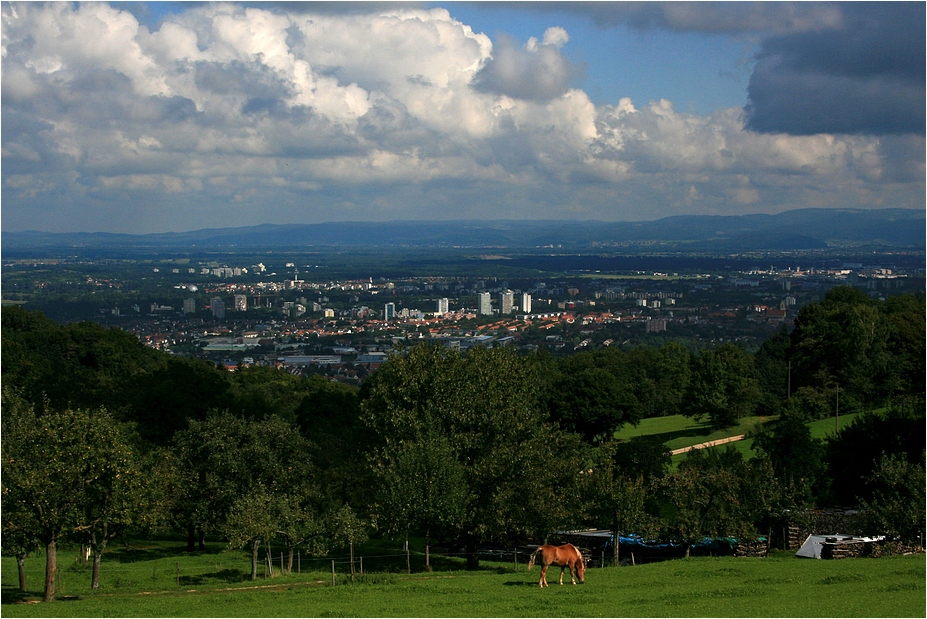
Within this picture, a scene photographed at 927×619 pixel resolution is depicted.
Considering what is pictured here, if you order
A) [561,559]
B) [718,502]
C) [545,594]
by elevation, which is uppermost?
[561,559]

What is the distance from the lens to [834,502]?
3656 cm

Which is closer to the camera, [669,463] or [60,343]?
[669,463]

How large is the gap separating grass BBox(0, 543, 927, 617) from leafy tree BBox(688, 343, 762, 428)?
36916mm

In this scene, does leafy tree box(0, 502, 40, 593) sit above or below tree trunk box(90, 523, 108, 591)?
above

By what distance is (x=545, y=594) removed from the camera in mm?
19906

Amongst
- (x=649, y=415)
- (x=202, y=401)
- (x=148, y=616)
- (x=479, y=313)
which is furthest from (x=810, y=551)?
(x=479, y=313)

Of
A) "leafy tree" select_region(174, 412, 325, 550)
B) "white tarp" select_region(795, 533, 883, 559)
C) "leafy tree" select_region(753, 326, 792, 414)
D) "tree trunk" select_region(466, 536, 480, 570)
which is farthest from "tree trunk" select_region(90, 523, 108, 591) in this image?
"leafy tree" select_region(753, 326, 792, 414)

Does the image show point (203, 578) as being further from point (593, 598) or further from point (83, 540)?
point (593, 598)

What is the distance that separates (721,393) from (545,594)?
145 feet

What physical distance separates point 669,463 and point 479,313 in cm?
15072

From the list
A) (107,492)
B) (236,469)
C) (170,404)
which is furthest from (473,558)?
(170,404)

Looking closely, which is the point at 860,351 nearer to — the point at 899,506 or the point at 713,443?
the point at 713,443

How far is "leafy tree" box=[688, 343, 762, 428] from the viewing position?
61.4 meters

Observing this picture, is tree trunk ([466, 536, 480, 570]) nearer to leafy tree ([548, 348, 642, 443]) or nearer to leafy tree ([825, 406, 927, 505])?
leafy tree ([825, 406, 927, 505])
